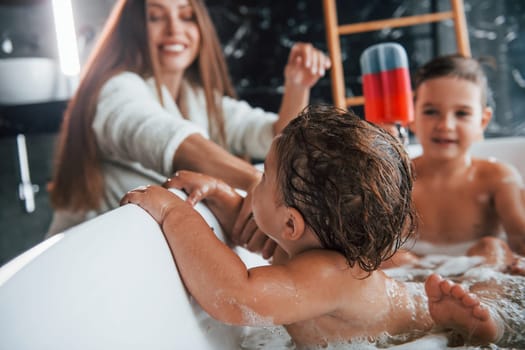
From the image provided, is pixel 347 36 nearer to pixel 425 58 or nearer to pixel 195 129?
pixel 425 58

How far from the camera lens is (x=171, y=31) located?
6.58ft

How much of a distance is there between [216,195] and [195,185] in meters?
0.06

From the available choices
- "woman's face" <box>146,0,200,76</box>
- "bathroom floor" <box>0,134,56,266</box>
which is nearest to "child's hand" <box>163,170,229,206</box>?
"woman's face" <box>146,0,200,76</box>

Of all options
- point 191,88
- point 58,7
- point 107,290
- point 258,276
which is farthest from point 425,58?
point 107,290

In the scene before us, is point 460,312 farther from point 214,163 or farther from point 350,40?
point 350,40

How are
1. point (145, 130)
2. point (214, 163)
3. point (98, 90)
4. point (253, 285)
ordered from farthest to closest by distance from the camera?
point (98, 90) → point (145, 130) → point (214, 163) → point (253, 285)

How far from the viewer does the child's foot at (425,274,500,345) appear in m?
0.91

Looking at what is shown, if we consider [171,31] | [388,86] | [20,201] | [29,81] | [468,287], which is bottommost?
[468,287]

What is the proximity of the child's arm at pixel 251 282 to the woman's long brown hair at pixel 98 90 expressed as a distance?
1054mm

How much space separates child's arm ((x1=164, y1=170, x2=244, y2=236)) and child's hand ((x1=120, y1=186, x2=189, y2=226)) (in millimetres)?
145

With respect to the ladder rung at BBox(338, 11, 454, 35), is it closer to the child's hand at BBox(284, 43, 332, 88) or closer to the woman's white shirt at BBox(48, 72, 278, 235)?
the woman's white shirt at BBox(48, 72, 278, 235)

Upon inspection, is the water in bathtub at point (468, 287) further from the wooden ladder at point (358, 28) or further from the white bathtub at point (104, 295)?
the wooden ladder at point (358, 28)

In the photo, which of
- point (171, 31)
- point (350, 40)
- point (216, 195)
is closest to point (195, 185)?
point (216, 195)

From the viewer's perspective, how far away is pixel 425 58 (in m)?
2.74
